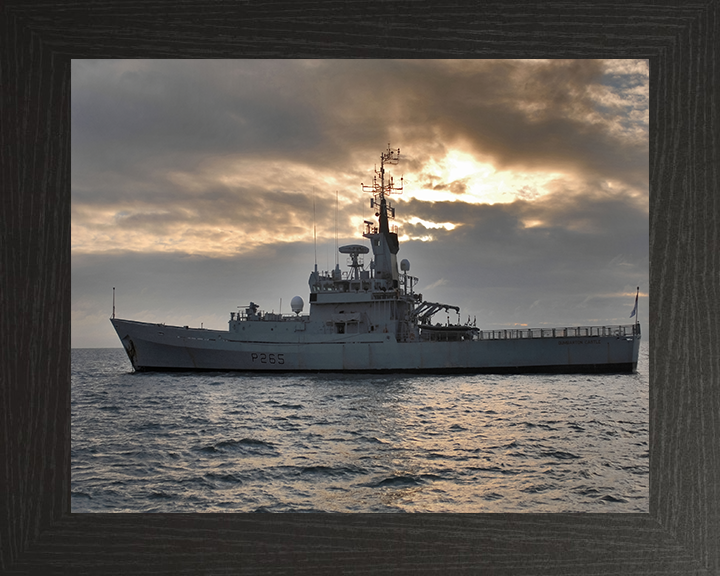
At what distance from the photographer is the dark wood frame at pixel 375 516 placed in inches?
63.5

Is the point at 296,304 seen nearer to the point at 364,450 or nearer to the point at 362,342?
the point at 362,342

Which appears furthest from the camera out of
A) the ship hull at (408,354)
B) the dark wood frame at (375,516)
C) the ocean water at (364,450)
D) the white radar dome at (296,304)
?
the white radar dome at (296,304)

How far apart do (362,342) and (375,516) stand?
46.1 feet

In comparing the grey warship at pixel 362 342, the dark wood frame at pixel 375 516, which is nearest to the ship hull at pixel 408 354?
the grey warship at pixel 362 342

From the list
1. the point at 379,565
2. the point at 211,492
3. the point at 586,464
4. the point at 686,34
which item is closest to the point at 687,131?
the point at 686,34

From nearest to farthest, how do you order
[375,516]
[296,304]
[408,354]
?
[375,516] < [408,354] < [296,304]

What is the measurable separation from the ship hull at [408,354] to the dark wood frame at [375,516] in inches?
550

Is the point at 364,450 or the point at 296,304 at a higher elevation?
the point at 296,304

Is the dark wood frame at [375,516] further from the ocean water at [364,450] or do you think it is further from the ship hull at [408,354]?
the ship hull at [408,354]

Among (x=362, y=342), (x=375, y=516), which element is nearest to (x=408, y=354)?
(x=362, y=342)

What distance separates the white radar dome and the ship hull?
0.89 meters

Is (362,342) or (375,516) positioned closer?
(375,516)

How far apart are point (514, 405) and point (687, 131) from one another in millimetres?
8721

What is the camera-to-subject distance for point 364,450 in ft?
20.1
